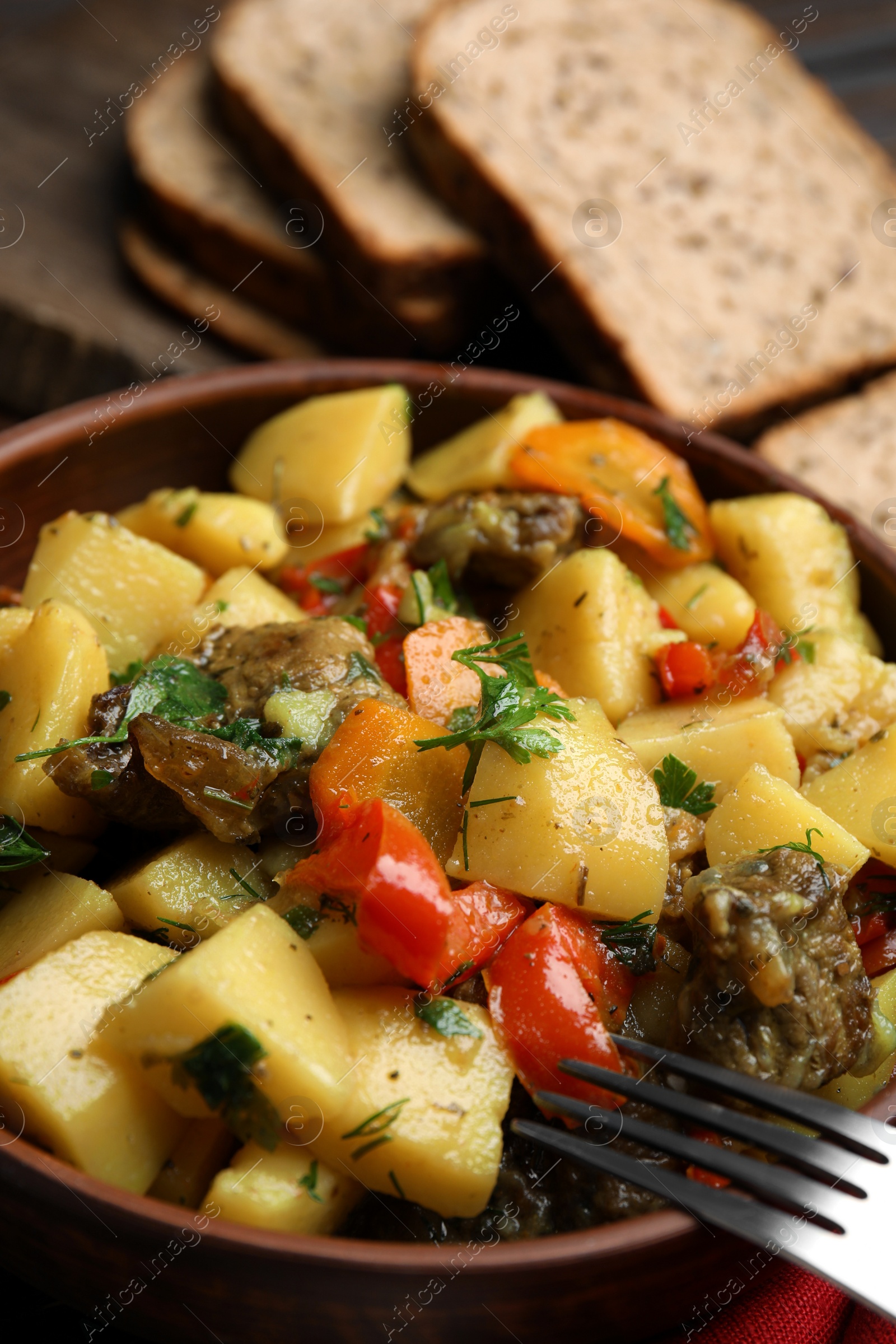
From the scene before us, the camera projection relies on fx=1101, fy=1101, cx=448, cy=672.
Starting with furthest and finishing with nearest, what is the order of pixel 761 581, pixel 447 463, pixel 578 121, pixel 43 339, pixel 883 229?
pixel 883 229, pixel 578 121, pixel 43 339, pixel 447 463, pixel 761 581

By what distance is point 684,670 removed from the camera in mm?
3113

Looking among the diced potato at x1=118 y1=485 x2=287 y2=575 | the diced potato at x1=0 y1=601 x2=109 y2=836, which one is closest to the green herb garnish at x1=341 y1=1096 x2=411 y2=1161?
the diced potato at x1=0 y1=601 x2=109 y2=836

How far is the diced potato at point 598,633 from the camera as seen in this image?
3.07m

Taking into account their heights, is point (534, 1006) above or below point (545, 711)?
below

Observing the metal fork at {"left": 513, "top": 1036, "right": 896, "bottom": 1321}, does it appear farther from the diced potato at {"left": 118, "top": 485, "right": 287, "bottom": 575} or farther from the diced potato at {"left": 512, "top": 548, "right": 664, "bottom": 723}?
the diced potato at {"left": 118, "top": 485, "right": 287, "bottom": 575}

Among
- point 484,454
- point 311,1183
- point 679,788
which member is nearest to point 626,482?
point 484,454

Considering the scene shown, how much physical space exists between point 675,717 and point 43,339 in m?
A: 3.25

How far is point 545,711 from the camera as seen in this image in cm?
259

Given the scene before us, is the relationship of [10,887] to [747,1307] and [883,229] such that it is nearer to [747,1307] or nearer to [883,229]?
[747,1307]

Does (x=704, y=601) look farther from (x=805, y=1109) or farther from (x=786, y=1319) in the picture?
(x=786, y=1319)

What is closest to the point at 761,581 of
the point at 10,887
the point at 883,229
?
the point at 10,887

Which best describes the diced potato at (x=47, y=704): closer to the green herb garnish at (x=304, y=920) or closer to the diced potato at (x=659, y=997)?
the green herb garnish at (x=304, y=920)

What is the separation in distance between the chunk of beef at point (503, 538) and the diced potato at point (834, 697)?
2.52 ft

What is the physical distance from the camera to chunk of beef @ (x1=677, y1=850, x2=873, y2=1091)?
2217 mm
